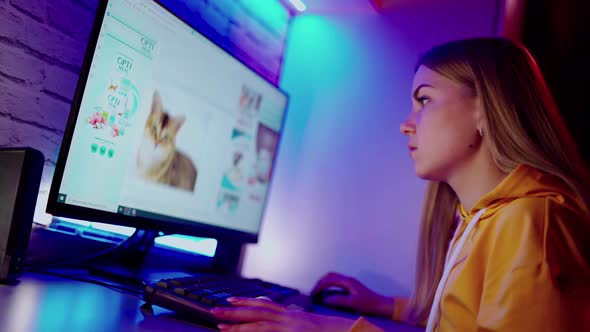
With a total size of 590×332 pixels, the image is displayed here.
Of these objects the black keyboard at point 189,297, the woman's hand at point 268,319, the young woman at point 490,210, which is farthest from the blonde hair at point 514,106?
the black keyboard at point 189,297

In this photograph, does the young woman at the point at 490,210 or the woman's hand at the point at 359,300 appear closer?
the young woman at the point at 490,210

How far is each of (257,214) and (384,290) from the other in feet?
1.45

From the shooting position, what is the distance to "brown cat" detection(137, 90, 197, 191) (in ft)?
3.26

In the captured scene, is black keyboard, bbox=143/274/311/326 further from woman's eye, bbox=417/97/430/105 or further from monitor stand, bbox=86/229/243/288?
woman's eye, bbox=417/97/430/105

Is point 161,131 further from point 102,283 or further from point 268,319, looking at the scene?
point 268,319

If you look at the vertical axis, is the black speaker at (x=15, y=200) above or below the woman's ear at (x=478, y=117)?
below

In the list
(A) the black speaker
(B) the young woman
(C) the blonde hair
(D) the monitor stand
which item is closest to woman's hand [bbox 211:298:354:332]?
(B) the young woman

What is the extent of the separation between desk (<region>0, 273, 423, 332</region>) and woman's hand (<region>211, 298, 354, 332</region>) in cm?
4

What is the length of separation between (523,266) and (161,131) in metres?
0.73

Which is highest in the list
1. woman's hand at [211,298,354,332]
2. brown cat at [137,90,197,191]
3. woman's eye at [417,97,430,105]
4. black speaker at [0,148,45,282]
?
woman's eye at [417,97,430,105]

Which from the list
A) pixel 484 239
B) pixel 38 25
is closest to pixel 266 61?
pixel 38 25

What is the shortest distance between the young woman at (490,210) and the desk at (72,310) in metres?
0.11

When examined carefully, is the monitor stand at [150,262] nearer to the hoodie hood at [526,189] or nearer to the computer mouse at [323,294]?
the computer mouse at [323,294]

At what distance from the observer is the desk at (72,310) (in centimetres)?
53
